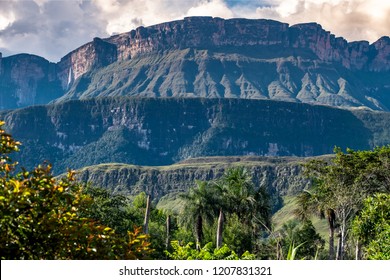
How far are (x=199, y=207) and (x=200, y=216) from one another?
906 millimetres

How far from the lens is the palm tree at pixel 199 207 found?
63969 millimetres

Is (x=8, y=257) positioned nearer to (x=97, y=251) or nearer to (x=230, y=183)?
(x=97, y=251)

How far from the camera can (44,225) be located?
10.8 m

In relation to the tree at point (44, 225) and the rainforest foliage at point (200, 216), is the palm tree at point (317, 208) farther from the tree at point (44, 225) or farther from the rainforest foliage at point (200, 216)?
the tree at point (44, 225)

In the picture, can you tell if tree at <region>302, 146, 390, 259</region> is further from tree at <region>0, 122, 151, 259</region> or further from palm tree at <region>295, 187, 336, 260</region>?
tree at <region>0, 122, 151, 259</region>

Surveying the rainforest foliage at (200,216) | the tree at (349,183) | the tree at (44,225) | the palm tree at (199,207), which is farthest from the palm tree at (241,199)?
the tree at (44,225)

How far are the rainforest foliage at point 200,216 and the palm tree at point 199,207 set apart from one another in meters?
0.10

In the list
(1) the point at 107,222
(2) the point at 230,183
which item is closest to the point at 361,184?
(2) the point at 230,183

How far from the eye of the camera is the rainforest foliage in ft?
35.5

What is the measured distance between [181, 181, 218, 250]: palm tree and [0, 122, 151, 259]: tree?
52.4m

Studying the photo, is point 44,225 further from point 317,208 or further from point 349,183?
point 317,208

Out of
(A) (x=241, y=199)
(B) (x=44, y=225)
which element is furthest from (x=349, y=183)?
(B) (x=44, y=225)

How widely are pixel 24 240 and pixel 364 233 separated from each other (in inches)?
1353
